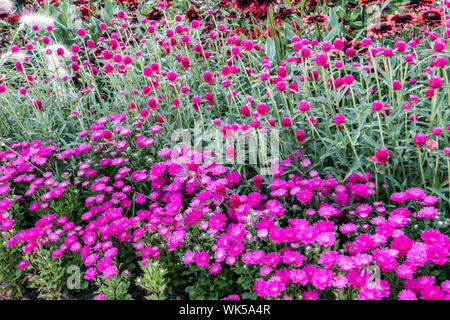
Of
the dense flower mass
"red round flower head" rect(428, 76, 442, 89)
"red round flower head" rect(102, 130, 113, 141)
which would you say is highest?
"red round flower head" rect(428, 76, 442, 89)

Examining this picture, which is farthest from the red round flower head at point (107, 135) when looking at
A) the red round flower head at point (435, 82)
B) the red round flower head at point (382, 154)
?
the red round flower head at point (435, 82)

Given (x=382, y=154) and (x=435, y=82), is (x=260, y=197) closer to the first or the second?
(x=382, y=154)

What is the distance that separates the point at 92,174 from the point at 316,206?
5.20ft

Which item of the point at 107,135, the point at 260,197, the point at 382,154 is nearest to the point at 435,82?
the point at 382,154

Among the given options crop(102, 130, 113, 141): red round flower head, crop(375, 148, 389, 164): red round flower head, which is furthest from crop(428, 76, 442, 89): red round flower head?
crop(102, 130, 113, 141): red round flower head

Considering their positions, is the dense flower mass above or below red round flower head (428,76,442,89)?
below

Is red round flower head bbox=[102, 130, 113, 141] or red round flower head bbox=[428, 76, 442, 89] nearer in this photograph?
red round flower head bbox=[428, 76, 442, 89]

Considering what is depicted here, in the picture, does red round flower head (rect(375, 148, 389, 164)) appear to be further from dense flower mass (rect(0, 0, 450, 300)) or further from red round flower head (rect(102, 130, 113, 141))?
red round flower head (rect(102, 130, 113, 141))

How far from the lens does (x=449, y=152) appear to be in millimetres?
1882

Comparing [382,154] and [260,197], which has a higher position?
[382,154]

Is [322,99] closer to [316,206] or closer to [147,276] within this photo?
[316,206]

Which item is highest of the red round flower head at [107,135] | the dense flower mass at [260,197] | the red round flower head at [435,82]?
the red round flower head at [435,82]

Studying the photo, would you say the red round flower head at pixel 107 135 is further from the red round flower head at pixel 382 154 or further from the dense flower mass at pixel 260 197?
the red round flower head at pixel 382 154

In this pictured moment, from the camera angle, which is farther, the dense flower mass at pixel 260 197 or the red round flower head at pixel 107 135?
the red round flower head at pixel 107 135
